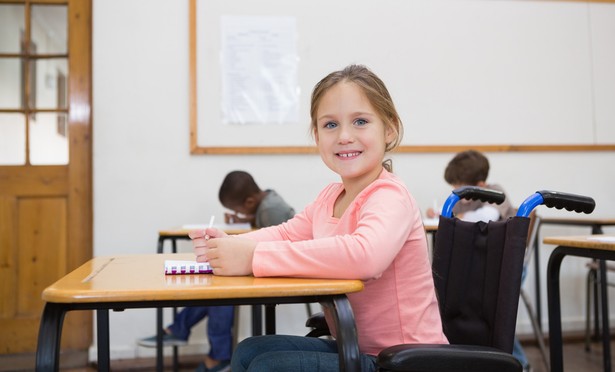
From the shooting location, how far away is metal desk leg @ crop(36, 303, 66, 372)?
785 mm

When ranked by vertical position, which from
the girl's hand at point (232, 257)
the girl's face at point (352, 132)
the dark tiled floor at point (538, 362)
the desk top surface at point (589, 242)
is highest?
the girl's face at point (352, 132)

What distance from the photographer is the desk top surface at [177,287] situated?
805mm

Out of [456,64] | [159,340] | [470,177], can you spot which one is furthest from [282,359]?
[456,64]

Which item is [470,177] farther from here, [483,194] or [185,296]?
[185,296]

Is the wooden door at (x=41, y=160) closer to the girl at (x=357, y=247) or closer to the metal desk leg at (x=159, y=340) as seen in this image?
the metal desk leg at (x=159, y=340)

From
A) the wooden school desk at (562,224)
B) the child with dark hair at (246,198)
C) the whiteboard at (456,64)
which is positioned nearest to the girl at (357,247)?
the child with dark hair at (246,198)

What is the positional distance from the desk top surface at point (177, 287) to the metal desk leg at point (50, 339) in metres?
0.03

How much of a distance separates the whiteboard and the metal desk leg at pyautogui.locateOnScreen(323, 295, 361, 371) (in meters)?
2.25

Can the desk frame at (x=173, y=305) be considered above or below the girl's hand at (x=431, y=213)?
below

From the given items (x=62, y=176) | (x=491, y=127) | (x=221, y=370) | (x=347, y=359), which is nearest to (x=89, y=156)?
(x=62, y=176)

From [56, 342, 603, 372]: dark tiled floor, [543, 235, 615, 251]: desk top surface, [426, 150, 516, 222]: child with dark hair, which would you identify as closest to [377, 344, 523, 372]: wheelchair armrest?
[543, 235, 615, 251]: desk top surface

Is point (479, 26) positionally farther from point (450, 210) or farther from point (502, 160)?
point (450, 210)

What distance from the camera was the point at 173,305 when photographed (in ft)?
2.73

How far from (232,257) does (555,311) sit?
1.05m
